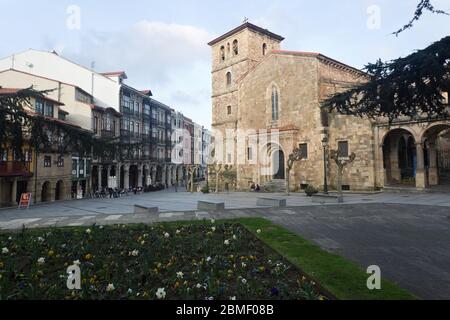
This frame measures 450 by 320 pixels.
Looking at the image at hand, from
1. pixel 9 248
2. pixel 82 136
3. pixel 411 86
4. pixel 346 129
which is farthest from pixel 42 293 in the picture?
pixel 346 129

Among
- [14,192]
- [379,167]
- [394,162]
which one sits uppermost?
[394,162]

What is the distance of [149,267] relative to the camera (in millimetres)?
6484

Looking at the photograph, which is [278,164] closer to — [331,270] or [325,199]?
[325,199]

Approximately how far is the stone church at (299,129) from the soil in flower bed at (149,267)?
63.7ft

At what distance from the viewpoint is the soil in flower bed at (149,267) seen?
17.1 ft

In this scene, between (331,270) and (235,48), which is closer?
(331,270)

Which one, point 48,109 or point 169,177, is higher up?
point 48,109

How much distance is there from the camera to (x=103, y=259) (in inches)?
278

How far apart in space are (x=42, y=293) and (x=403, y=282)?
6568mm

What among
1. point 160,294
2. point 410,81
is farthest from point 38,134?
point 410,81

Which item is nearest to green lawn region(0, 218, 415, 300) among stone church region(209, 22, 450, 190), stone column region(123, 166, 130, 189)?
stone church region(209, 22, 450, 190)

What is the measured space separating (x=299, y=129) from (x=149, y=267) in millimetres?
28355
